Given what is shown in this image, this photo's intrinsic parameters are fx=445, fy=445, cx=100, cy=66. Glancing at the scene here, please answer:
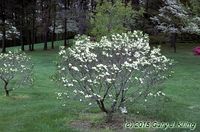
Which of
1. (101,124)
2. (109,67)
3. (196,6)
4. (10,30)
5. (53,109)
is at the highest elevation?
(109,67)

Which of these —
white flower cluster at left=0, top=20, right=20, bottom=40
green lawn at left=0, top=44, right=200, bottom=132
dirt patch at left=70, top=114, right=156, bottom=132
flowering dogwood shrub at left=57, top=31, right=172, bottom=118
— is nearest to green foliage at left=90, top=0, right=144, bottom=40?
green lawn at left=0, top=44, right=200, bottom=132

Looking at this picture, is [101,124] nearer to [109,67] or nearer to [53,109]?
[109,67]

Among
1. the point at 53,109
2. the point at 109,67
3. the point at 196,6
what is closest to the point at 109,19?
the point at 196,6

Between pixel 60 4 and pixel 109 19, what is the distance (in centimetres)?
2265

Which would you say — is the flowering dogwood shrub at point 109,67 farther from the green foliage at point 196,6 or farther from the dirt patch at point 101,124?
the green foliage at point 196,6

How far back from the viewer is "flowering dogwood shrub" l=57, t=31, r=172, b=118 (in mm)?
10977

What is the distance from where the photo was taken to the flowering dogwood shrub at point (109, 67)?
36.0ft

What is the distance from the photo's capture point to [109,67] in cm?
1098

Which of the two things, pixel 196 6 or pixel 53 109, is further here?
pixel 196 6

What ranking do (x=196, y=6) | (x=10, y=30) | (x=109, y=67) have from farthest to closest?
(x=10, y=30)
(x=196, y=6)
(x=109, y=67)

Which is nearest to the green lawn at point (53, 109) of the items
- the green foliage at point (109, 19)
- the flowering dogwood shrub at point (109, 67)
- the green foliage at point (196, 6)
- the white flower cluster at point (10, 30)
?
the flowering dogwood shrub at point (109, 67)

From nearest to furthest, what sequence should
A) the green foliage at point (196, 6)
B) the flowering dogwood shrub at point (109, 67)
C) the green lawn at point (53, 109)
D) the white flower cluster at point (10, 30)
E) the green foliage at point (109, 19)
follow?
the flowering dogwood shrub at point (109, 67) → the green lawn at point (53, 109) → the green foliage at point (109, 19) → the green foliage at point (196, 6) → the white flower cluster at point (10, 30)

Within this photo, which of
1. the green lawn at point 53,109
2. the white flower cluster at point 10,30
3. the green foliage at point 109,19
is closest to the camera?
the green lawn at point 53,109

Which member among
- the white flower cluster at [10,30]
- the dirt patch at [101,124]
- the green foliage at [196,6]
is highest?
the green foliage at [196,6]
